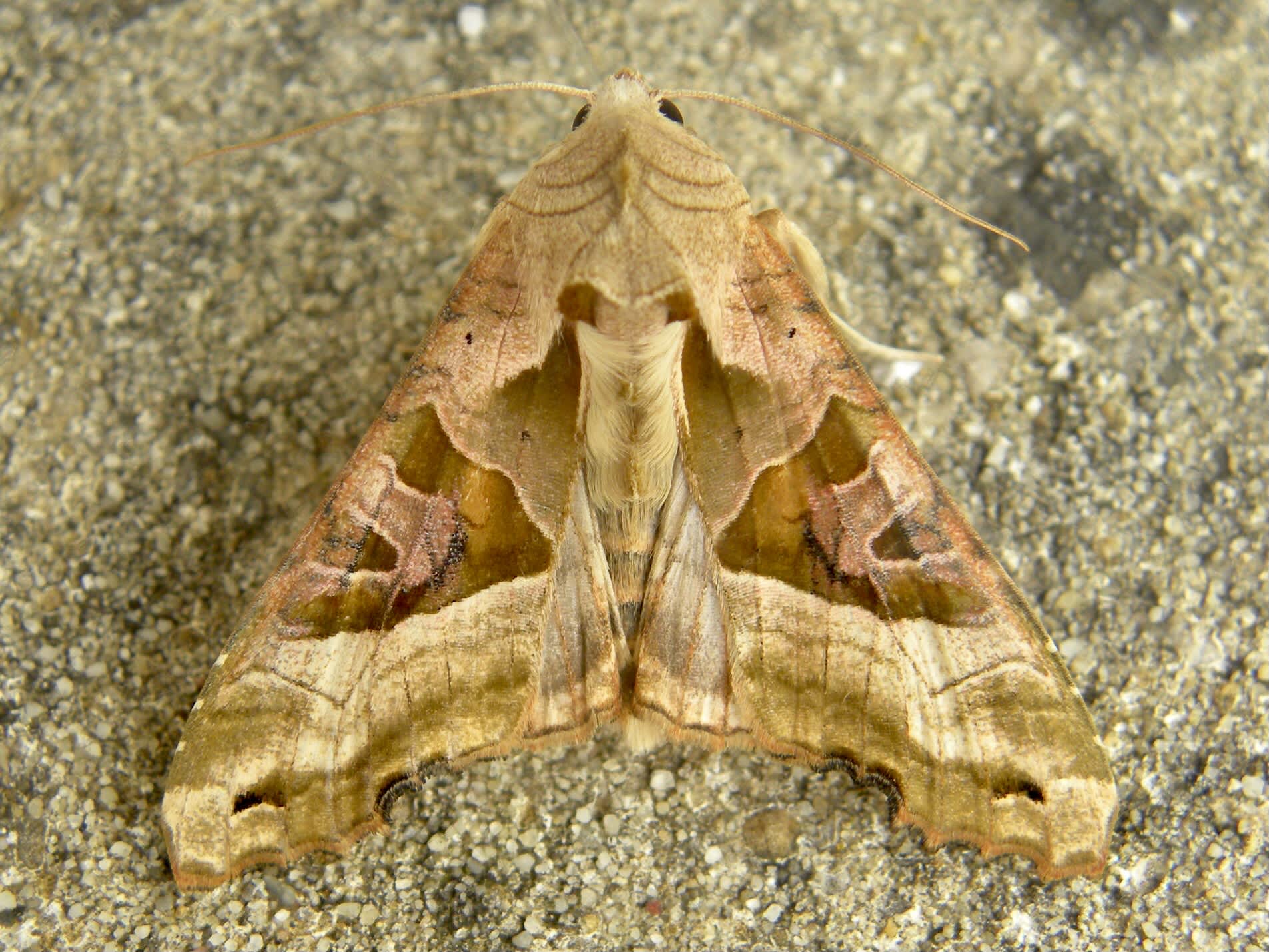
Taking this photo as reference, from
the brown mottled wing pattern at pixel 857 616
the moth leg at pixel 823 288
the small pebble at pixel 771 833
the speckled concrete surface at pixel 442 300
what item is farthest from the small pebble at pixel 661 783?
the moth leg at pixel 823 288

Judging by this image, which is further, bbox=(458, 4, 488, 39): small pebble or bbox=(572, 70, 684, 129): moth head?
bbox=(458, 4, 488, 39): small pebble

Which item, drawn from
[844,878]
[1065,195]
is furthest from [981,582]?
[1065,195]

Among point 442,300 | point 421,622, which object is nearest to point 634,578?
point 421,622

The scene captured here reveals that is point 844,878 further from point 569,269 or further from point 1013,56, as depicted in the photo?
point 1013,56

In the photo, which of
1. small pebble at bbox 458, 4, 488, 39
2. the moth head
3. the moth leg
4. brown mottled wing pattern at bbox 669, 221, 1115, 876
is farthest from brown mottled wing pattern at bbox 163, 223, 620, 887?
small pebble at bbox 458, 4, 488, 39

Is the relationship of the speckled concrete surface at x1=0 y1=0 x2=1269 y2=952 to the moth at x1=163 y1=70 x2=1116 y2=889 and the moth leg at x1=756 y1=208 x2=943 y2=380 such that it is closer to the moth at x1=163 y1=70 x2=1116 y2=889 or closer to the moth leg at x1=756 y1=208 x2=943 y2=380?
the moth leg at x1=756 y1=208 x2=943 y2=380
